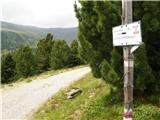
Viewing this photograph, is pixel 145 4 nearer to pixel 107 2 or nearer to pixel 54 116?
pixel 107 2

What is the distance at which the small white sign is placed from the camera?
6.58 m

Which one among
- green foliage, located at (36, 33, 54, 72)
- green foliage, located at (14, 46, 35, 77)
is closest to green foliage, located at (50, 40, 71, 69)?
green foliage, located at (14, 46, 35, 77)

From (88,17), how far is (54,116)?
4044 millimetres

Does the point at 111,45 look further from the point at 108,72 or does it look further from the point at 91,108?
the point at 91,108

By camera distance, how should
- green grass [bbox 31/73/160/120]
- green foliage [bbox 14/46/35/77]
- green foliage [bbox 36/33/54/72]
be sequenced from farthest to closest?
green foliage [bbox 36/33/54/72] → green foliage [bbox 14/46/35/77] → green grass [bbox 31/73/160/120]

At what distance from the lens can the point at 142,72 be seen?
33.8ft

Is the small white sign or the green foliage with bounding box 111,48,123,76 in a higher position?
the small white sign

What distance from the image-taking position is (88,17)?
440 inches


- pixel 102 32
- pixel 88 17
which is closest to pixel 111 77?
pixel 102 32

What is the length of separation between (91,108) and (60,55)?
3697 cm

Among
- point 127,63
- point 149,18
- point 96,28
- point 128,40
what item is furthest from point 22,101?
point 128,40

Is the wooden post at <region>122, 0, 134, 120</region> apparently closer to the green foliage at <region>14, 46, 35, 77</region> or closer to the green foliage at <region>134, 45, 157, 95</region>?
the green foliage at <region>134, 45, 157, 95</region>

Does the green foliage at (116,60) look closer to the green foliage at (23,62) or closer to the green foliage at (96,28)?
the green foliage at (96,28)

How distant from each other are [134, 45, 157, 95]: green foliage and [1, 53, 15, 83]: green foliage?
4364cm
